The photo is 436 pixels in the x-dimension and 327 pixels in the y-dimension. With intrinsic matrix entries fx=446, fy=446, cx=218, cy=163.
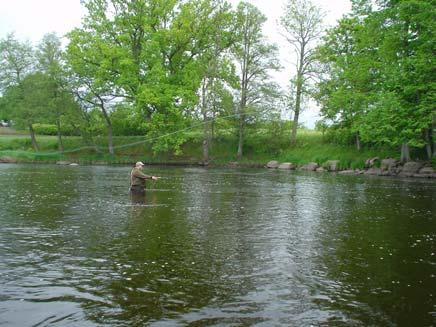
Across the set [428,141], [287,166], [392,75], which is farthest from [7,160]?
[428,141]

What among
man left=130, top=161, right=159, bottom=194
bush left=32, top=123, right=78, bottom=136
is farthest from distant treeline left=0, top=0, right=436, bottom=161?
man left=130, top=161, right=159, bottom=194

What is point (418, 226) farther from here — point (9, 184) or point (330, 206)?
point (9, 184)

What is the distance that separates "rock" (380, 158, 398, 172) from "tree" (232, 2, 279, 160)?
602 inches

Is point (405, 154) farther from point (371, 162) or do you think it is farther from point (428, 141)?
point (371, 162)

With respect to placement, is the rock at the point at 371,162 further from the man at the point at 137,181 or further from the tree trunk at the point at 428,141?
the man at the point at 137,181

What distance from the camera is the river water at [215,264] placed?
252 inches

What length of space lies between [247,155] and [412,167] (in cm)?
2157

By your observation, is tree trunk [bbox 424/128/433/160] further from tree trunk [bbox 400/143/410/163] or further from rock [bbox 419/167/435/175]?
rock [bbox 419/167/435/175]

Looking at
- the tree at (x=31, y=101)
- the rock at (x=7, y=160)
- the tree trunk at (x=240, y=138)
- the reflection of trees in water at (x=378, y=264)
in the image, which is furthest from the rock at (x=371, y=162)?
the tree at (x=31, y=101)

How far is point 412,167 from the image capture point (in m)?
34.7

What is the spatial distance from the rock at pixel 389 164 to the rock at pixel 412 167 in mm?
1194

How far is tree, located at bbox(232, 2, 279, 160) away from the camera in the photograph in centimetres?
4825

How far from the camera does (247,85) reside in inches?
1933

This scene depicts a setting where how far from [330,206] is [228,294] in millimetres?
10992
